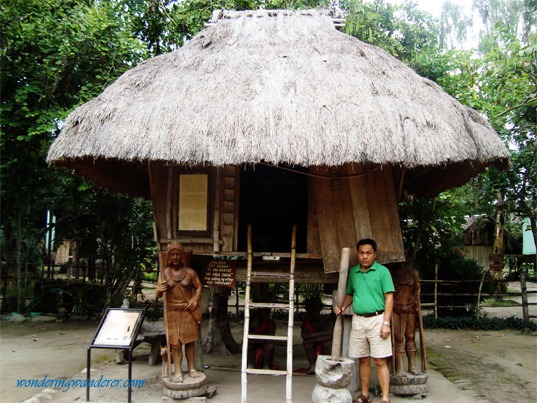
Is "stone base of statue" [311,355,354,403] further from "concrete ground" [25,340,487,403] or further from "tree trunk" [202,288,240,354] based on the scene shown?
"tree trunk" [202,288,240,354]

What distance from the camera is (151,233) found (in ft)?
35.9

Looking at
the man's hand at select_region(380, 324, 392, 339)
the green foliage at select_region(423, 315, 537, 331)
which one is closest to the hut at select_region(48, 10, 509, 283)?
the man's hand at select_region(380, 324, 392, 339)

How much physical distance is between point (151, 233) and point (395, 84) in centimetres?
718

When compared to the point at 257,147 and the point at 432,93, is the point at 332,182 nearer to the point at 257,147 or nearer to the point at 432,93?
the point at 257,147

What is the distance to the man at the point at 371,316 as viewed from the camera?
489 cm

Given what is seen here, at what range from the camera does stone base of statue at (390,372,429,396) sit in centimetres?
537

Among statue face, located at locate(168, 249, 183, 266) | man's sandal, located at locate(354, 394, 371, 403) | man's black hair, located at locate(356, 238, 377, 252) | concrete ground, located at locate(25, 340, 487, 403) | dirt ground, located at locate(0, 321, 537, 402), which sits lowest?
dirt ground, located at locate(0, 321, 537, 402)

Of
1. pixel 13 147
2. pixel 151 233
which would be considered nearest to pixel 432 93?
pixel 151 233

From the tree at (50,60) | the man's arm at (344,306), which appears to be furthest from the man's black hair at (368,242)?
the tree at (50,60)

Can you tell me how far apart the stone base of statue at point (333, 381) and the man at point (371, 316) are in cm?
37

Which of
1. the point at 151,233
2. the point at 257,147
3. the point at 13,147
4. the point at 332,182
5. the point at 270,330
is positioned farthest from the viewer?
the point at 151,233

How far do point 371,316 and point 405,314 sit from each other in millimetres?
796

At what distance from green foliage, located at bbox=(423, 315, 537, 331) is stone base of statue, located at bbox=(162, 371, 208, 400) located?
7118mm

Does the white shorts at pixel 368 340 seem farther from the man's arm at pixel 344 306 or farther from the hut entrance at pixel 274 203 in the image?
the hut entrance at pixel 274 203
